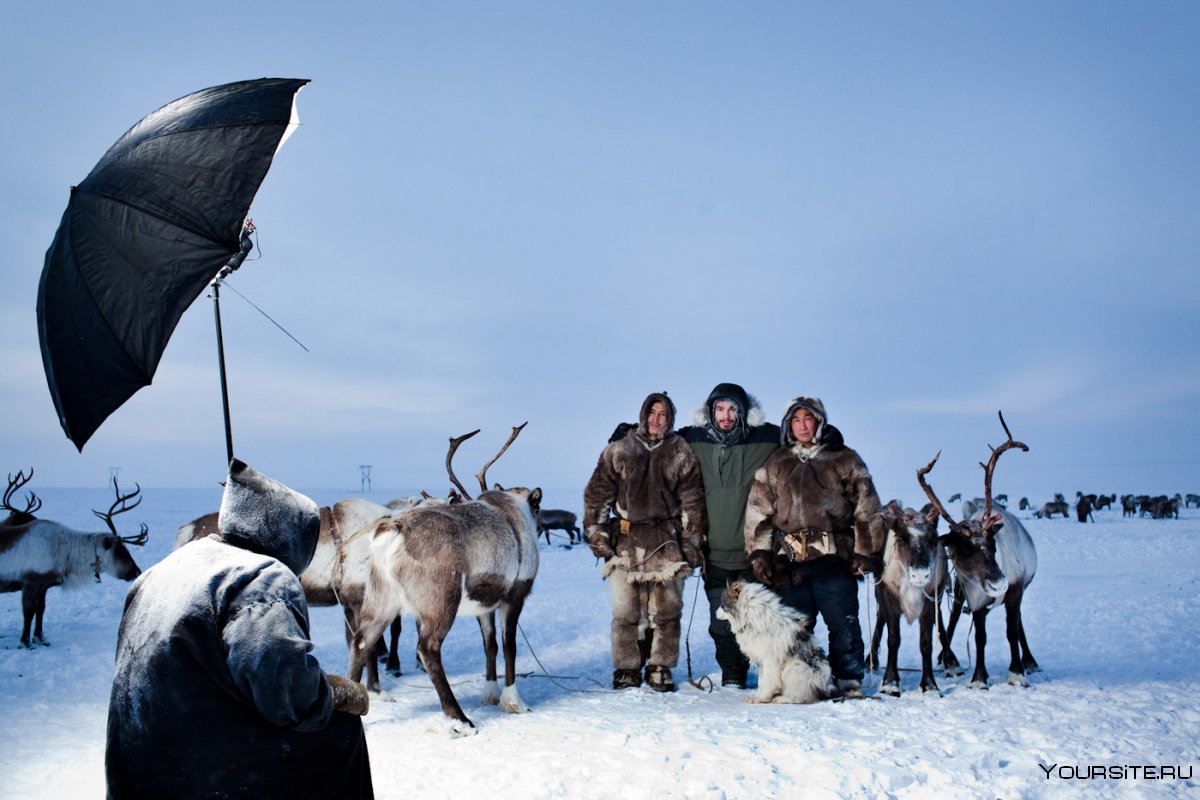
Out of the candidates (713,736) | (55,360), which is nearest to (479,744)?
(713,736)

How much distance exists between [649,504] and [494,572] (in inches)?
60.4

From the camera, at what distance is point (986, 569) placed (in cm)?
661

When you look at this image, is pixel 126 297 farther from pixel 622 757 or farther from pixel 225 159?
pixel 622 757

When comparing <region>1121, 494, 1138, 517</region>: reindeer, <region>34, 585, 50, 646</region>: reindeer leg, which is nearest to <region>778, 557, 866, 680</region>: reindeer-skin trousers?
<region>34, 585, 50, 646</region>: reindeer leg

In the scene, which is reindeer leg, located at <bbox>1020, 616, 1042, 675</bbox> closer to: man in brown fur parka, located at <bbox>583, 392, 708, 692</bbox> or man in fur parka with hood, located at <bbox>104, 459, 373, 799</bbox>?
man in brown fur parka, located at <bbox>583, 392, 708, 692</bbox>

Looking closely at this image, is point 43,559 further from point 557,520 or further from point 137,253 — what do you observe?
point 557,520

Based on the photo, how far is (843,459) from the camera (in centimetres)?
648

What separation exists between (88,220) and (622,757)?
11.9 feet

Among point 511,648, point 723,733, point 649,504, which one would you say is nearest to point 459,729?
point 511,648

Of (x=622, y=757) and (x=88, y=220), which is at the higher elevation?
(x=88, y=220)

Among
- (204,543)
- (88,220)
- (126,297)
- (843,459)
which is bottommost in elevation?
(204,543)

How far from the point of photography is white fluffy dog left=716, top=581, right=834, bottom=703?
6.13 m

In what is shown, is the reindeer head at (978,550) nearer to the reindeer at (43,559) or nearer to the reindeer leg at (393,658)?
the reindeer leg at (393,658)

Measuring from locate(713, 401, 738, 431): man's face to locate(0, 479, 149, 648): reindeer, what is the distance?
6.89m
